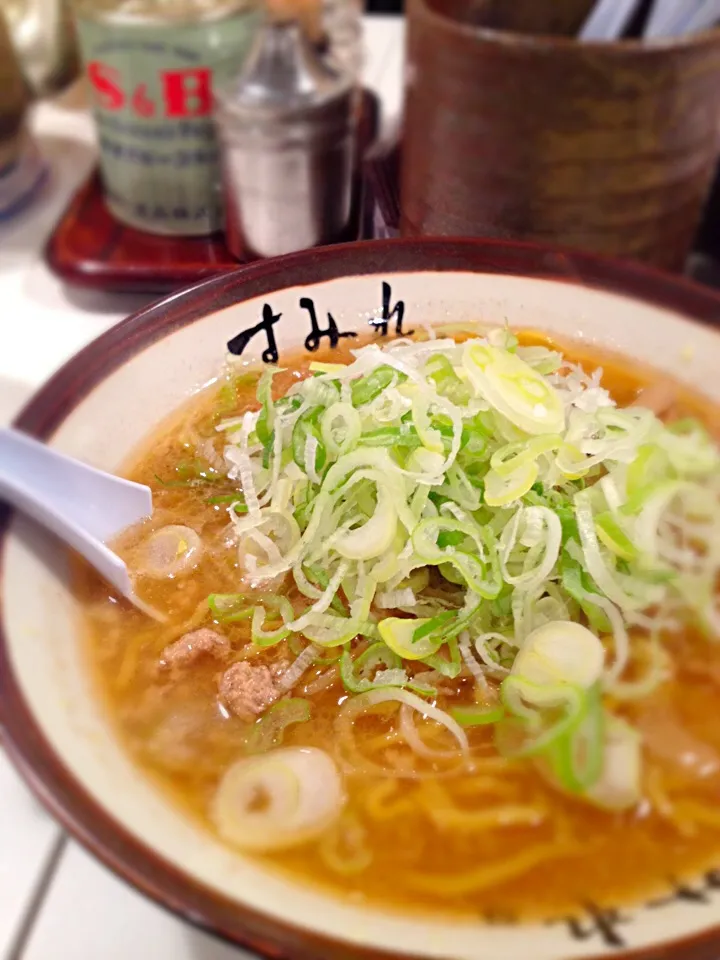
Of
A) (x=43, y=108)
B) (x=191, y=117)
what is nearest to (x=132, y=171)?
(x=191, y=117)

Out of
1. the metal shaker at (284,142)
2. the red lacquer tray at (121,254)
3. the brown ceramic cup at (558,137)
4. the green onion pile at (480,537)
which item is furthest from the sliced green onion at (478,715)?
Answer: the red lacquer tray at (121,254)

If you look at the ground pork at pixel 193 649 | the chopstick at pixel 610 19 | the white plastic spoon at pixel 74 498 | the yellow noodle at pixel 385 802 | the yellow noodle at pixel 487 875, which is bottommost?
the yellow noodle at pixel 385 802

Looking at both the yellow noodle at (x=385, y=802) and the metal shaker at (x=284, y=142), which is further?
the metal shaker at (x=284, y=142)

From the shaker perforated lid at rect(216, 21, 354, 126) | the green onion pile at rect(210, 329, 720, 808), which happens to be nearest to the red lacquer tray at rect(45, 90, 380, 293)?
the shaker perforated lid at rect(216, 21, 354, 126)

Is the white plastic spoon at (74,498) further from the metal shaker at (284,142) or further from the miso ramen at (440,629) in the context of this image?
the metal shaker at (284,142)

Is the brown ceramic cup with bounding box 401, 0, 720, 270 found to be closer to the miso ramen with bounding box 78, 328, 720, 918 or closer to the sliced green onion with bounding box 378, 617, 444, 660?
the miso ramen with bounding box 78, 328, 720, 918

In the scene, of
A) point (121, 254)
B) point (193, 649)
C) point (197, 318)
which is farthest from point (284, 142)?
point (193, 649)

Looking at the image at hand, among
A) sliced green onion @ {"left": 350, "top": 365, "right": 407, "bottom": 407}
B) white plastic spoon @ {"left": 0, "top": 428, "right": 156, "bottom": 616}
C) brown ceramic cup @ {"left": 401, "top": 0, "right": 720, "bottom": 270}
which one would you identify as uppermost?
brown ceramic cup @ {"left": 401, "top": 0, "right": 720, "bottom": 270}
